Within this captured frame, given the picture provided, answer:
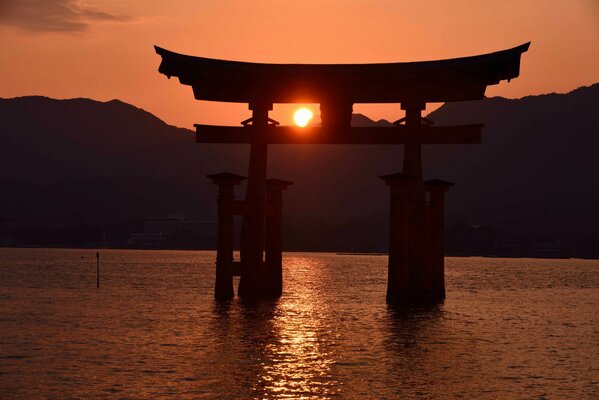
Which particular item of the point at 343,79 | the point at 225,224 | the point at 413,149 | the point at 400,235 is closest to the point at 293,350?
the point at 400,235

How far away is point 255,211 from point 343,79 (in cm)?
576

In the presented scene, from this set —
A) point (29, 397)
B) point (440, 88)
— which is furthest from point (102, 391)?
point (440, 88)

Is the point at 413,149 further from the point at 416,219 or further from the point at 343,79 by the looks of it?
the point at 343,79

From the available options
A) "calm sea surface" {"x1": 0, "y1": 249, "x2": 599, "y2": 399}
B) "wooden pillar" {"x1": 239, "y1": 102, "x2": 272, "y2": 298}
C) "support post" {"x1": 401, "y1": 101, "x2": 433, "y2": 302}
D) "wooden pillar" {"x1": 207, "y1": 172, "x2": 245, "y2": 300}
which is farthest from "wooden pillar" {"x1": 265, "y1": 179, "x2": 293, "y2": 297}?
"support post" {"x1": 401, "y1": 101, "x2": 433, "y2": 302}

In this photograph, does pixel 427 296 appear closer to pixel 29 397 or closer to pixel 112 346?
pixel 112 346

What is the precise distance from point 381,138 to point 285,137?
3.60m

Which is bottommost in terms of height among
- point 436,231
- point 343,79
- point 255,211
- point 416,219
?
point 436,231

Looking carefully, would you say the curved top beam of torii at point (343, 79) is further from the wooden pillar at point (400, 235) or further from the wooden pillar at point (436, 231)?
the wooden pillar at point (436, 231)

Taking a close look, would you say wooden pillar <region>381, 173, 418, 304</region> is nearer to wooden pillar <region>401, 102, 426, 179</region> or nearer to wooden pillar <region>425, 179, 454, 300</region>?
wooden pillar <region>401, 102, 426, 179</region>

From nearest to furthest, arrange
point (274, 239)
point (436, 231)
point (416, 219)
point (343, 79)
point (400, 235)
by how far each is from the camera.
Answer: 1. point (343, 79)
2. point (400, 235)
3. point (416, 219)
4. point (436, 231)
5. point (274, 239)

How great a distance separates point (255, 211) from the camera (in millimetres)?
36844

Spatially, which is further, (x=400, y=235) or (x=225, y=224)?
(x=225, y=224)

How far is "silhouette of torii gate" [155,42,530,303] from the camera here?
117 ft

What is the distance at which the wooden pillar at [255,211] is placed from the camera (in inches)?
1452
